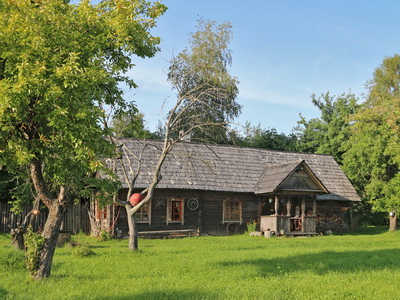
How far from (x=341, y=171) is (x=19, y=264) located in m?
24.3

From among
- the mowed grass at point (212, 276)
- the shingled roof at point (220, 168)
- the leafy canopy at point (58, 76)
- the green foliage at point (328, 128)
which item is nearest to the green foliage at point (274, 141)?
the green foliage at point (328, 128)

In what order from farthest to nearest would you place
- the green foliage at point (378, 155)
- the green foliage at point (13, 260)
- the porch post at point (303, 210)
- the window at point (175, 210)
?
the green foliage at point (378, 155) < the porch post at point (303, 210) < the window at point (175, 210) < the green foliage at point (13, 260)

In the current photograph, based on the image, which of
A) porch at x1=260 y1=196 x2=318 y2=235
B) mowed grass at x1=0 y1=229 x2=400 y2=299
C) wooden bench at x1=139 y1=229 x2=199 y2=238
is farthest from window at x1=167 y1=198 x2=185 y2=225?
mowed grass at x1=0 y1=229 x2=400 y2=299

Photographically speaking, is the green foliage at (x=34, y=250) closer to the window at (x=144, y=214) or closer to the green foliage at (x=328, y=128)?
the window at (x=144, y=214)

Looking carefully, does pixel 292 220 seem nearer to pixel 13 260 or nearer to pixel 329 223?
pixel 329 223

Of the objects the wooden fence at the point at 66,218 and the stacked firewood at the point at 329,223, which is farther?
the stacked firewood at the point at 329,223

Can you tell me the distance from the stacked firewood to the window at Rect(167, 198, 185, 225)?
886cm

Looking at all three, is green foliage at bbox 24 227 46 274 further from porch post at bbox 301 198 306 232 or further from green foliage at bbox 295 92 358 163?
green foliage at bbox 295 92 358 163

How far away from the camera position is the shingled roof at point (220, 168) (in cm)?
2502

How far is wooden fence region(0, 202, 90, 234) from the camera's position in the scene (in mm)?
23594

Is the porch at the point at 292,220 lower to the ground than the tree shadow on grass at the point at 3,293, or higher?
higher

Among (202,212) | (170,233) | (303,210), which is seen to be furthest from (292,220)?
(170,233)

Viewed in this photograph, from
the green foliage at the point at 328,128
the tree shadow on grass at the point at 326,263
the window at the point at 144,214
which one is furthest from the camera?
the green foliage at the point at 328,128

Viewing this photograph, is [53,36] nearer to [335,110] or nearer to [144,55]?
[144,55]
